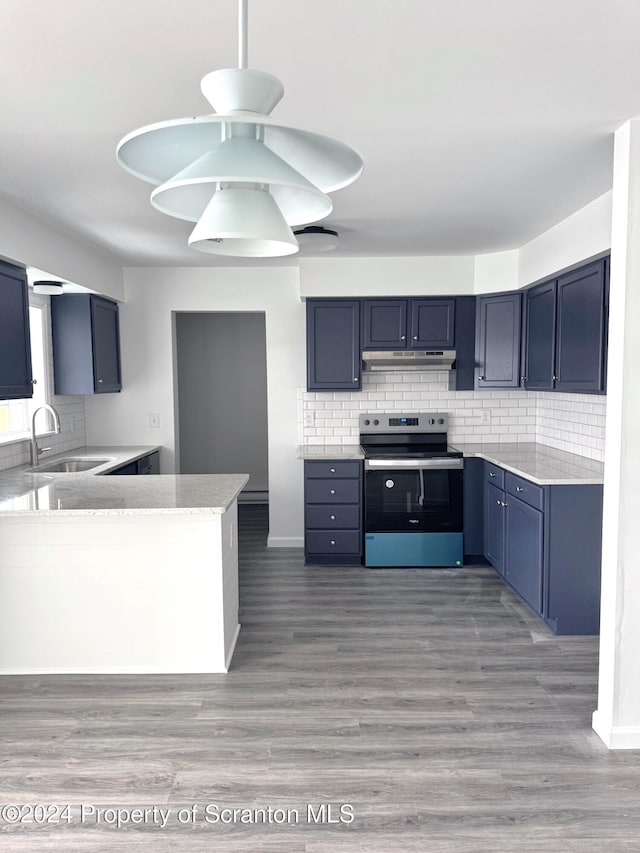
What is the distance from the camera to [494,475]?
4363 millimetres

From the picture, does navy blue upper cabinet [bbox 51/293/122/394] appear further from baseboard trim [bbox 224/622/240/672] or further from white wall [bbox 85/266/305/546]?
baseboard trim [bbox 224/622/240/672]

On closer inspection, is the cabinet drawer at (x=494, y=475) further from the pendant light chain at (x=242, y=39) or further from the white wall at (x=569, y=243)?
the pendant light chain at (x=242, y=39)

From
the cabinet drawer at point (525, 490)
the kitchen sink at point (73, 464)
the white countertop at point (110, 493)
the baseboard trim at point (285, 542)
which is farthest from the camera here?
the baseboard trim at point (285, 542)

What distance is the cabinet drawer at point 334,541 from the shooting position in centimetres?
478

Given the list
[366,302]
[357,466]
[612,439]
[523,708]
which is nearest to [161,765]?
[523,708]

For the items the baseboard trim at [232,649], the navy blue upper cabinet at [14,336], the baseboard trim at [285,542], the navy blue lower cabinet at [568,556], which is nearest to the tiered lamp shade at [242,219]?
the baseboard trim at [232,649]

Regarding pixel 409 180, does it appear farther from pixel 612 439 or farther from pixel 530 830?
pixel 530 830

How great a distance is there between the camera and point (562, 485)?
11.1 feet

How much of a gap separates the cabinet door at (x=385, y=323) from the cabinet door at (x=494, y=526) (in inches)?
54.6

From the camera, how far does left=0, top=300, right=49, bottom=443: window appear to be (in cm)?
418

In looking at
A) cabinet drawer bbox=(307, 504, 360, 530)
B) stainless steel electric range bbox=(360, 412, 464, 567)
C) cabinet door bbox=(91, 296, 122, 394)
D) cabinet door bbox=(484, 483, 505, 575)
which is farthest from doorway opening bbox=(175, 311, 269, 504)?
cabinet door bbox=(484, 483, 505, 575)

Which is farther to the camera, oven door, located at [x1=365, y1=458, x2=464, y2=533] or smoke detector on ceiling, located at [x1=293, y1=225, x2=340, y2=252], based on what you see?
oven door, located at [x1=365, y1=458, x2=464, y2=533]

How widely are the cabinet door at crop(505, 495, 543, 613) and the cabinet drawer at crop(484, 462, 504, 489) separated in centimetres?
20

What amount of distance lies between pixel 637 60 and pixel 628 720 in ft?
7.83
